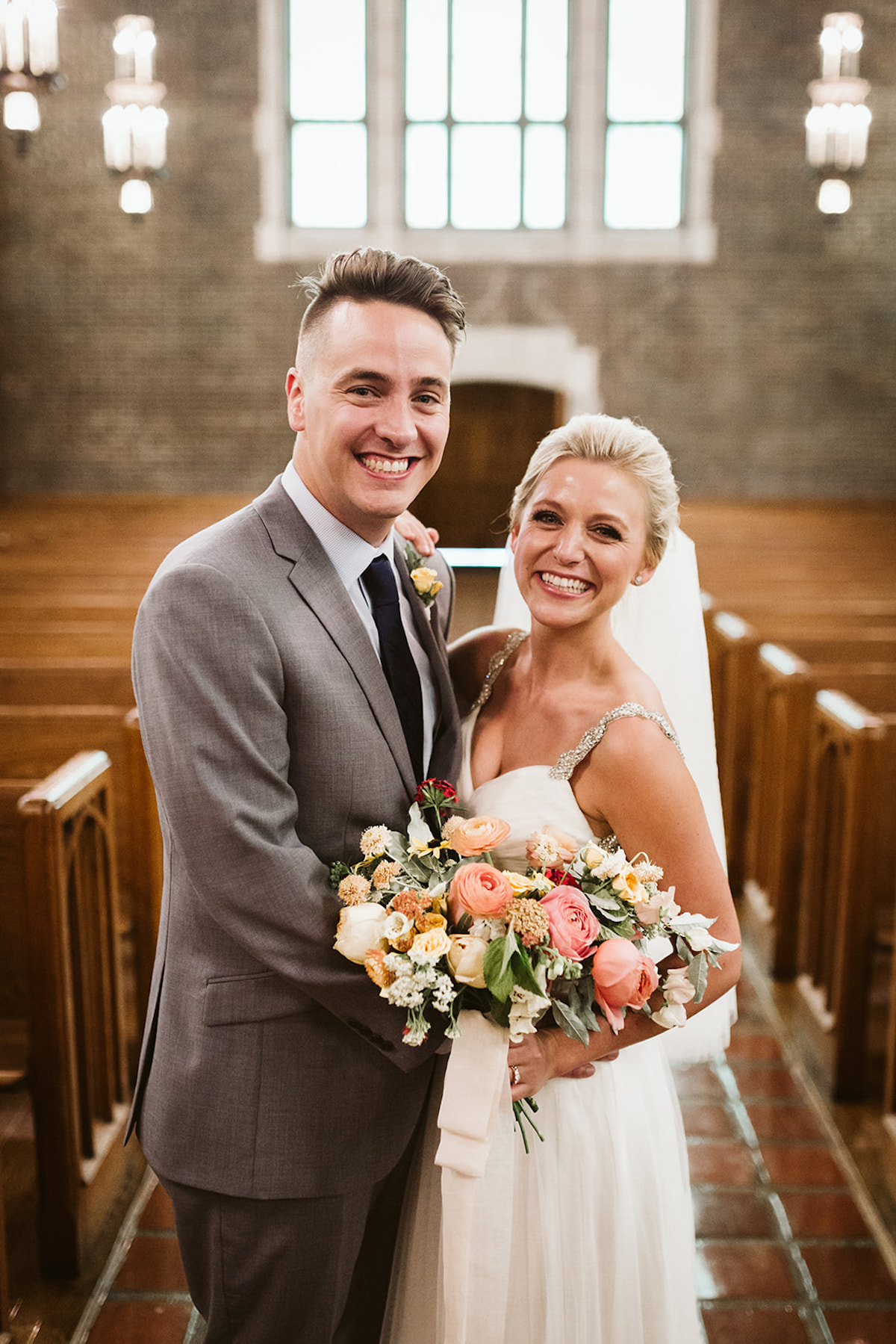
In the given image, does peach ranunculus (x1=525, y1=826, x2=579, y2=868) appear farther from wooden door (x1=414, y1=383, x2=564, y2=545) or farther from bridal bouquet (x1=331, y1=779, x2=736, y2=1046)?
wooden door (x1=414, y1=383, x2=564, y2=545)

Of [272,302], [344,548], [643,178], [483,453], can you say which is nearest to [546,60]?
[643,178]

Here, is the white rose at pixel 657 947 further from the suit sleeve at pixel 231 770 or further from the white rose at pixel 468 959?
the suit sleeve at pixel 231 770

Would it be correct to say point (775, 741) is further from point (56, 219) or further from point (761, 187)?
point (56, 219)

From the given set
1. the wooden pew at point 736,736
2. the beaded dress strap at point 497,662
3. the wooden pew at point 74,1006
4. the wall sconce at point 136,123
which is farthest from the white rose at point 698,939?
the wall sconce at point 136,123

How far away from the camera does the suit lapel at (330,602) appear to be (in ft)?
4.96

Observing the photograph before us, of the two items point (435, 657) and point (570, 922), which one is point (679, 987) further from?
point (435, 657)

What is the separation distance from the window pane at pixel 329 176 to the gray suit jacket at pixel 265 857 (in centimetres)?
820

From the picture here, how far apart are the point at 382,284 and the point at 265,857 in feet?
2.44

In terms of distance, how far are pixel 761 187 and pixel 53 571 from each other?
6156 mm

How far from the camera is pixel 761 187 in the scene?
29.0ft

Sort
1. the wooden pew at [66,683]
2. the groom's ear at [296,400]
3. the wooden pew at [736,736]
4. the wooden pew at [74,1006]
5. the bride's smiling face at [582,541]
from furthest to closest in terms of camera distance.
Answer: the wooden pew at [736,736] < the wooden pew at [66,683] < the wooden pew at [74,1006] < the bride's smiling face at [582,541] < the groom's ear at [296,400]

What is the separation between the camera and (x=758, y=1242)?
8.27 feet

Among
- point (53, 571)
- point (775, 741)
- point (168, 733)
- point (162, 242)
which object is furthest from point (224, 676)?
point (162, 242)

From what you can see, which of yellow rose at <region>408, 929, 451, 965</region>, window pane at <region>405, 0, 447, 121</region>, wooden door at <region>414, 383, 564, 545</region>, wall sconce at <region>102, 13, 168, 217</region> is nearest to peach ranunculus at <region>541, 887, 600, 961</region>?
yellow rose at <region>408, 929, 451, 965</region>
